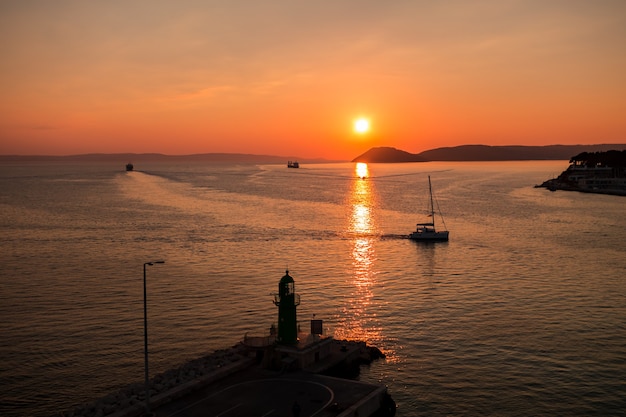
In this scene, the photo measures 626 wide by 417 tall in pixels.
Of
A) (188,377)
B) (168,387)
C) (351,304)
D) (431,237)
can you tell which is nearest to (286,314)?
(188,377)

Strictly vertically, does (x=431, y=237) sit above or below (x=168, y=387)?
above

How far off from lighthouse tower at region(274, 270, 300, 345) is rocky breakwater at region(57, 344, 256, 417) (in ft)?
7.53

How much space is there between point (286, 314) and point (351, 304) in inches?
777

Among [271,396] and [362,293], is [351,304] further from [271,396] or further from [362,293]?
[271,396]

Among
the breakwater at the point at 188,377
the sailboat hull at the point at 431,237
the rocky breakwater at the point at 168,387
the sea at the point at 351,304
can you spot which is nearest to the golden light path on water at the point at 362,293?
the sea at the point at 351,304

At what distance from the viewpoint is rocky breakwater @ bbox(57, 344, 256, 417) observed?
24.4 metres

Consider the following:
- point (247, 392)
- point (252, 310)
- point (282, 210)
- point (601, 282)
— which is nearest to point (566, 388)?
point (247, 392)

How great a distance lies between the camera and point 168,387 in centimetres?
2658

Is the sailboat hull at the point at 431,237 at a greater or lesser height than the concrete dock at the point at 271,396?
greater

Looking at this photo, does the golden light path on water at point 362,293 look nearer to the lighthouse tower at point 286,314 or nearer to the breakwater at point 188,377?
the breakwater at point 188,377

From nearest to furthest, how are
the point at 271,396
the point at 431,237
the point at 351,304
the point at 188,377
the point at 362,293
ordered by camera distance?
the point at 271,396, the point at 188,377, the point at 351,304, the point at 362,293, the point at 431,237

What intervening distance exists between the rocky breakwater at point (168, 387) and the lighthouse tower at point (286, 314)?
2296mm

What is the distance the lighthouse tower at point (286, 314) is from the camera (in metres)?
30.0

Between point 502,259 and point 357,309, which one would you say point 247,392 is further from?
point 502,259
